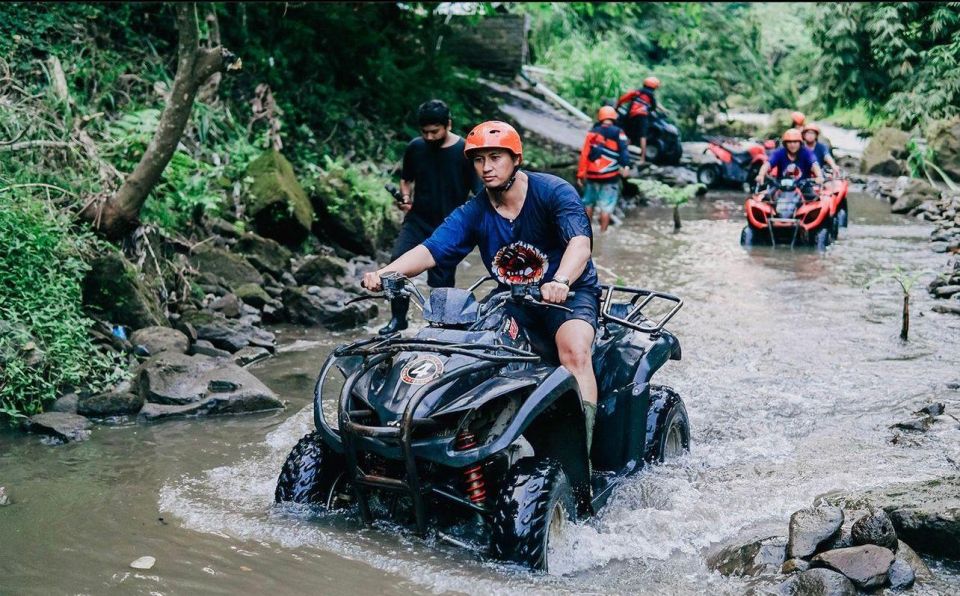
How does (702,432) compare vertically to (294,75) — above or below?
below

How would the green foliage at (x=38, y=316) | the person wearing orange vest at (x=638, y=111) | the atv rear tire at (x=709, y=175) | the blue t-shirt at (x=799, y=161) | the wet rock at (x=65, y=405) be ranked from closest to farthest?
the green foliage at (x=38, y=316) < the wet rock at (x=65, y=405) < the blue t-shirt at (x=799, y=161) < the person wearing orange vest at (x=638, y=111) < the atv rear tire at (x=709, y=175)

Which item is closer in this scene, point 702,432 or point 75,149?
point 702,432

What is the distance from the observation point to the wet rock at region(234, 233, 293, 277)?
1093cm

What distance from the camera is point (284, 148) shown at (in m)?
14.1

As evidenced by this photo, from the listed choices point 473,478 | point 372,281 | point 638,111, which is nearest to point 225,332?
point 372,281

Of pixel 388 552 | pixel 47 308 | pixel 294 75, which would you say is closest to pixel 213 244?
pixel 47 308

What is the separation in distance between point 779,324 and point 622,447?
5.34 m

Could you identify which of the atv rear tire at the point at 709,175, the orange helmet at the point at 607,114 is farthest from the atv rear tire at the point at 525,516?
the atv rear tire at the point at 709,175

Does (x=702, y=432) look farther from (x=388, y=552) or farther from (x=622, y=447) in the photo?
Answer: (x=388, y=552)

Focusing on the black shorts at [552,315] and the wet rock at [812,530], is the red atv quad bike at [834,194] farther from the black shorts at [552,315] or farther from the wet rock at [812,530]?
the wet rock at [812,530]

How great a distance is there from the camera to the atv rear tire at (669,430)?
608 cm

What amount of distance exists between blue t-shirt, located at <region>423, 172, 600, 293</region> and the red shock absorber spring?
1.08 metres

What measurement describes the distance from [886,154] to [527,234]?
71.1 ft

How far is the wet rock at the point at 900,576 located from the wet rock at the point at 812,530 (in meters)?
0.29
